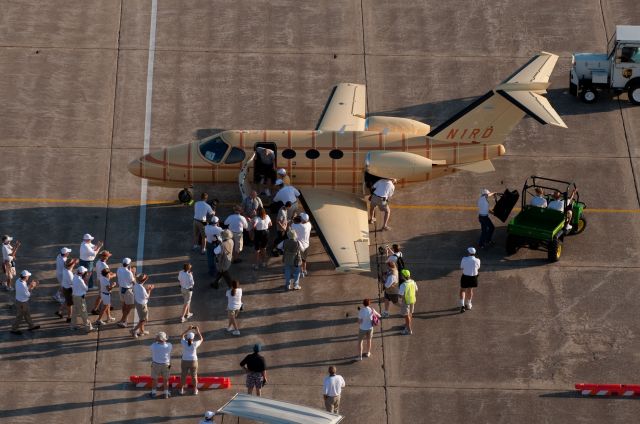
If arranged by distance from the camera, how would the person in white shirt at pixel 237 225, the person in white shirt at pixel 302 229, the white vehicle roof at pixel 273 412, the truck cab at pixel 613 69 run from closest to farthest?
the white vehicle roof at pixel 273 412 < the person in white shirt at pixel 302 229 < the person in white shirt at pixel 237 225 < the truck cab at pixel 613 69

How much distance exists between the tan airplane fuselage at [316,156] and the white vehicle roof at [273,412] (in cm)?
896

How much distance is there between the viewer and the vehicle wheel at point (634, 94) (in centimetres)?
4103

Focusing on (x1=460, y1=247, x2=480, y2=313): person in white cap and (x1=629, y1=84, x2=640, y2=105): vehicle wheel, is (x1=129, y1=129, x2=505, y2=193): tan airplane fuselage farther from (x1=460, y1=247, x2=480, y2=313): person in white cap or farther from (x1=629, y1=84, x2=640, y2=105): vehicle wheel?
(x1=629, y1=84, x2=640, y2=105): vehicle wheel

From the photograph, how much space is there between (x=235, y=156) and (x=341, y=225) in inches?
138

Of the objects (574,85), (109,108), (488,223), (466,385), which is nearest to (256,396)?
(466,385)

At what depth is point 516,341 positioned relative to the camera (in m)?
33.1

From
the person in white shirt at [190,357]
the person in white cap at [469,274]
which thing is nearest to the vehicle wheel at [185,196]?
the person in white shirt at [190,357]

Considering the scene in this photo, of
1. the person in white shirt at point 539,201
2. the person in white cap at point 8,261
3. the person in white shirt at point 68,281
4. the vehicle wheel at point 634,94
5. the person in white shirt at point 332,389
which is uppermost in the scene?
the vehicle wheel at point 634,94

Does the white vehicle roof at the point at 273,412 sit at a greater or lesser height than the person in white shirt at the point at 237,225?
lesser

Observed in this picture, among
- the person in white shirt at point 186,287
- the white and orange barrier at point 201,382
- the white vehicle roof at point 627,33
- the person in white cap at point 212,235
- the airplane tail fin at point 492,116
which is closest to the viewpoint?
the white and orange barrier at point 201,382

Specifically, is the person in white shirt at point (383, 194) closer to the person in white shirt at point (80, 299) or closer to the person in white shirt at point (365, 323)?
the person in white shirt at point (365, 323)

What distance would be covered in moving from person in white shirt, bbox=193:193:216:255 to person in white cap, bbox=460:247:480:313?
6.37 m

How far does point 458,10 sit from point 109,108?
11.7 metres

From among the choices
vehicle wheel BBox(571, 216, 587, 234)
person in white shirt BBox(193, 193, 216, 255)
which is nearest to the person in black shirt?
person in white shirt BBox(193, 193, 216, 255)
